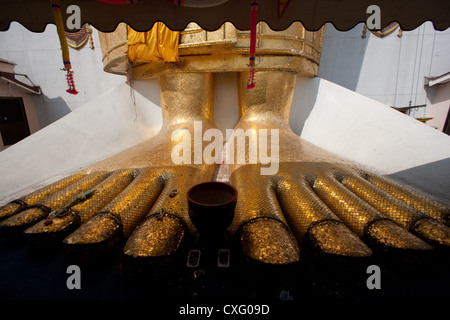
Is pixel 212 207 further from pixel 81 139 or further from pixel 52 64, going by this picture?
pixel 52 64

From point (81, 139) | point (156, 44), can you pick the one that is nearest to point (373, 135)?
point (156, 44)

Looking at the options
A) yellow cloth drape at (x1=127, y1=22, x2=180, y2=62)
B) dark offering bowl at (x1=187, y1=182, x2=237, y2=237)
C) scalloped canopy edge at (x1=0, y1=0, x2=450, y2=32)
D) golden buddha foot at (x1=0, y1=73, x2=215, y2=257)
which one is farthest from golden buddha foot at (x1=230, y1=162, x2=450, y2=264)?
yellow cloth drape at (x1=127, y1=22, x2=180, y2=62)

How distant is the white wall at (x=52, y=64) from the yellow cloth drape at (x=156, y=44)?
230 cm

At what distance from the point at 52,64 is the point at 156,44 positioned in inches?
Result: 142

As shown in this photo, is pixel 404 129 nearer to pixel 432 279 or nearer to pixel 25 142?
pixel 432 279

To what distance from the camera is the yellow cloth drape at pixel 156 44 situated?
5.41ft

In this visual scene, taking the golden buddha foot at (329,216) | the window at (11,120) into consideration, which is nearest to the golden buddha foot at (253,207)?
the golden buddha foot at (329,216)

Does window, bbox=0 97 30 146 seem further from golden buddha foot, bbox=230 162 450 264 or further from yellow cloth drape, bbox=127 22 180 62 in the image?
golden buddha foot, bbox=230 162 450 264

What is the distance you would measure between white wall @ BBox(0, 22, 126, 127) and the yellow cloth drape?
230 cm

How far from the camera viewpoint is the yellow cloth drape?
5.41 feet

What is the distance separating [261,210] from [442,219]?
0.93 meters

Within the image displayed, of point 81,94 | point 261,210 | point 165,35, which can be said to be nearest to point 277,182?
point 261,210

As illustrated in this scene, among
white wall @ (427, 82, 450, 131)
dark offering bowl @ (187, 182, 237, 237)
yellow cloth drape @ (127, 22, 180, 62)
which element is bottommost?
dark offering bowl @ (187, 182, 237, 237)

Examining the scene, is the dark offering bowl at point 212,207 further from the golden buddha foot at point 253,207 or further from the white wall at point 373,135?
the white wall at point 373,135
